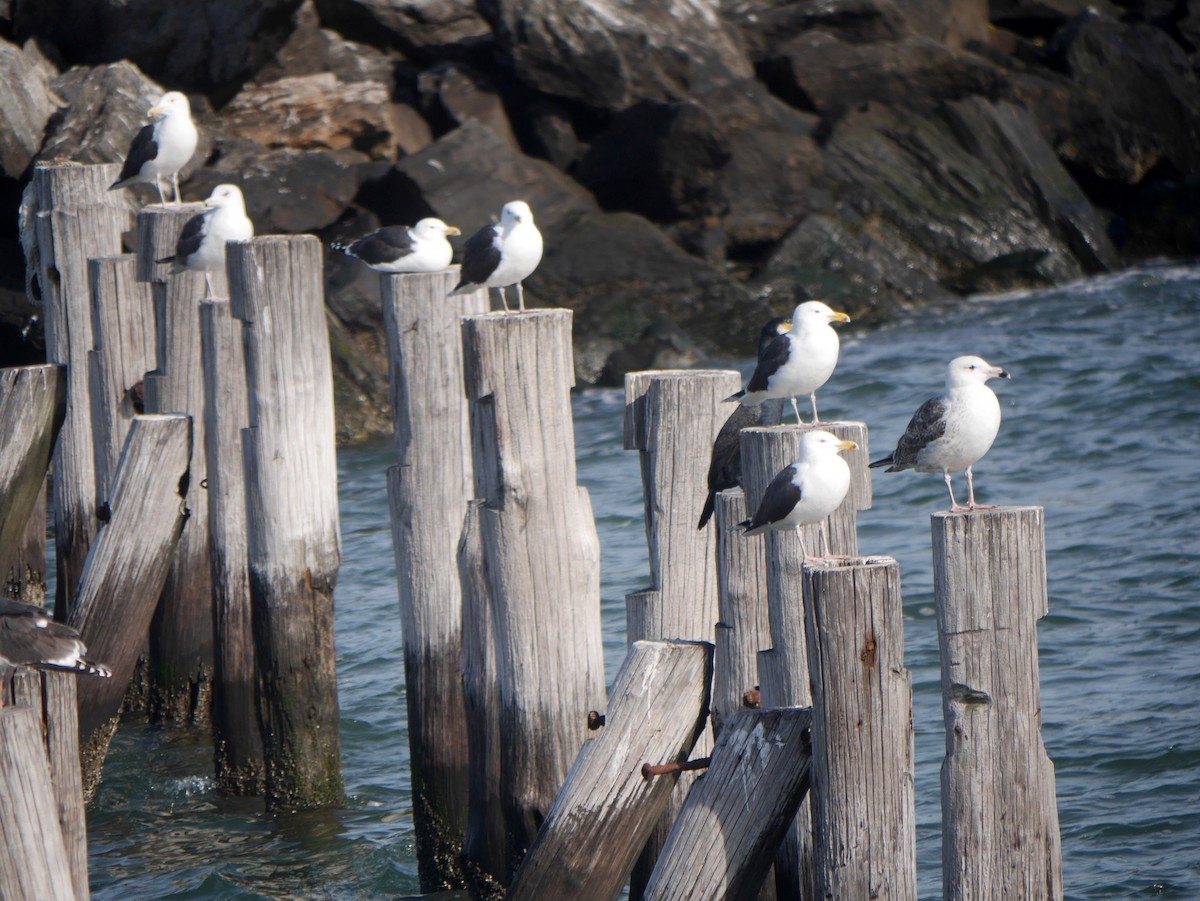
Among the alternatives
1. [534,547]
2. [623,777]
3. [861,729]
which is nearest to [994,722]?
[861,729]

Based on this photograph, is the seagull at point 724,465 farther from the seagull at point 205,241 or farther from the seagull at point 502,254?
the seagull at point 205,241

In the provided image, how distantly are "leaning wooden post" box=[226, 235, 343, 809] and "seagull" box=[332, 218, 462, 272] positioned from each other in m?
1.81

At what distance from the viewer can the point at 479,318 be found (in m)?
5.20

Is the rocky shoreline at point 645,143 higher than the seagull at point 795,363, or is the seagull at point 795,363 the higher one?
the rocky shoreline at point 645,143

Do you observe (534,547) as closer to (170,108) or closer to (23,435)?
(23,435)

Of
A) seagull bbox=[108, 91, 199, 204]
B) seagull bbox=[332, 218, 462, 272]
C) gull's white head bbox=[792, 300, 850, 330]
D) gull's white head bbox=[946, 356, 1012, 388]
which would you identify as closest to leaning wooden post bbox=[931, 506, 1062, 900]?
gull's white head bbox=[946, 356, 1012, 388]

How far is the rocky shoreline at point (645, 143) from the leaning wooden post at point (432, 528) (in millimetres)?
8580

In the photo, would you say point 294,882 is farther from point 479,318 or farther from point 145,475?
point 479,318

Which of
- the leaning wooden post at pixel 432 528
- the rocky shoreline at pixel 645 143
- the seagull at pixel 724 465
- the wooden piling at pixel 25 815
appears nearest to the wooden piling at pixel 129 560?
the leaning wooden post at pixel 432 528

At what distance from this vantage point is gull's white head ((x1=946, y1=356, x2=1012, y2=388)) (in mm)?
5238

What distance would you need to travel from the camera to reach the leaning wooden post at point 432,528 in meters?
6.05

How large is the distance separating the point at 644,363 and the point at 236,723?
371 inches

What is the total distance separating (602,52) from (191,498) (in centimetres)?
1328

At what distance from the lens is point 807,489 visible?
438cm
